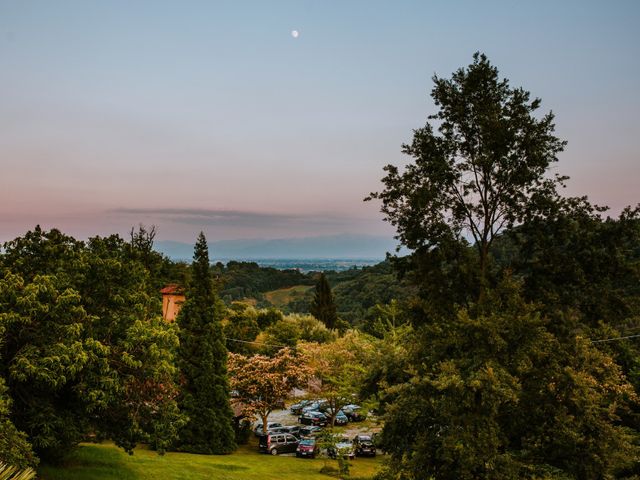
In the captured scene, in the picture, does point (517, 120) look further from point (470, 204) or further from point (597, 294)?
point (597, 294)

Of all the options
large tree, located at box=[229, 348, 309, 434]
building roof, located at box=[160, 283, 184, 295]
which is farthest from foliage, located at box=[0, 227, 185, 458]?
building roof, located at box=[160, 283, 184, 295]

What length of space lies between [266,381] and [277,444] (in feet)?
13.4

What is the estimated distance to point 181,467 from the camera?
2131 cm

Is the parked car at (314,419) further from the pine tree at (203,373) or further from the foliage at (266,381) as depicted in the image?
the pine tree at (203,373)

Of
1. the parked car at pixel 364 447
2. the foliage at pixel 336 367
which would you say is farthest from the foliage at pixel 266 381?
the parked car at pixel 364 447

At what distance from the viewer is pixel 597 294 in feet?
66.5

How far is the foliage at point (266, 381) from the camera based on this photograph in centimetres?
3141

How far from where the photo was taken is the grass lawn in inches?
693

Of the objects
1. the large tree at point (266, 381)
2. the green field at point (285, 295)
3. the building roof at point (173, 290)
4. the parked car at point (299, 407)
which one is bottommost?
the parked car at point (299, 407)

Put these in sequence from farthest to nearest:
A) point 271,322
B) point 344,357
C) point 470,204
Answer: point 271,322 < point 344,357 < point 470,204

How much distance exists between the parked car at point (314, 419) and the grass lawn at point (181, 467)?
1049 centimetres

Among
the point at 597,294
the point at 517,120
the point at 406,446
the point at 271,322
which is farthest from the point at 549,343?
the point at 271,322

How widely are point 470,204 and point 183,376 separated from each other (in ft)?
62.5

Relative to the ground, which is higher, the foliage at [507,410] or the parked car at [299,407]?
the foliage at [507,410]
